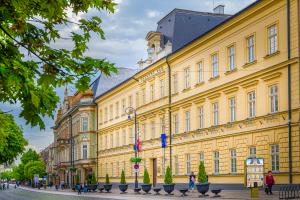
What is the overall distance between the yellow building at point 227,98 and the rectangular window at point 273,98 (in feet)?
0.20

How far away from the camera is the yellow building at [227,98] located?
33.2 metres

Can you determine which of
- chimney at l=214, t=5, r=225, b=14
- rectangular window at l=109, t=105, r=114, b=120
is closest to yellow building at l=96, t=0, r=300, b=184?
→ chimney at l=214, t=5, r=225, b=14

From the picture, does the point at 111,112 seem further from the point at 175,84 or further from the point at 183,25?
the point at 175,84

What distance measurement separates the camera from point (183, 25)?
2149 inches

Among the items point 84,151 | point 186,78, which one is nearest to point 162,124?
point 186,78

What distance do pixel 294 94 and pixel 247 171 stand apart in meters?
5.56

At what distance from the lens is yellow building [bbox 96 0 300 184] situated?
109ft

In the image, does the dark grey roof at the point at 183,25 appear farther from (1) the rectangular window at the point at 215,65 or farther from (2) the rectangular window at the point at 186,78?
(1) the rectangular window at the point at 215,65

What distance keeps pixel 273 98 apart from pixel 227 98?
620 centimetres

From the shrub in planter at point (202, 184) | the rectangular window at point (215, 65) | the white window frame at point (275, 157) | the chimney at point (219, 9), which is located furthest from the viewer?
the chimney at point (219, 9)

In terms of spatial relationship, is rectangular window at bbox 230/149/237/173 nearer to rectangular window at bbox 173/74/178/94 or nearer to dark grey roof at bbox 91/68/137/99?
rectangular window at bbox 173/74/178/94

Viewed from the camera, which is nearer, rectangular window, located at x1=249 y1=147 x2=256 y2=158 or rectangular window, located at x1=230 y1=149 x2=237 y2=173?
rectangular window, located at x1=249 y1=147 x2=256 y2=158

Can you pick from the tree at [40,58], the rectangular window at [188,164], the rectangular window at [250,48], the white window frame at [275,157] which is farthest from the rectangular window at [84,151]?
the tree at [40,58]

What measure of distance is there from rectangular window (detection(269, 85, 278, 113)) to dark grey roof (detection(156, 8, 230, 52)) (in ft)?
60.2
